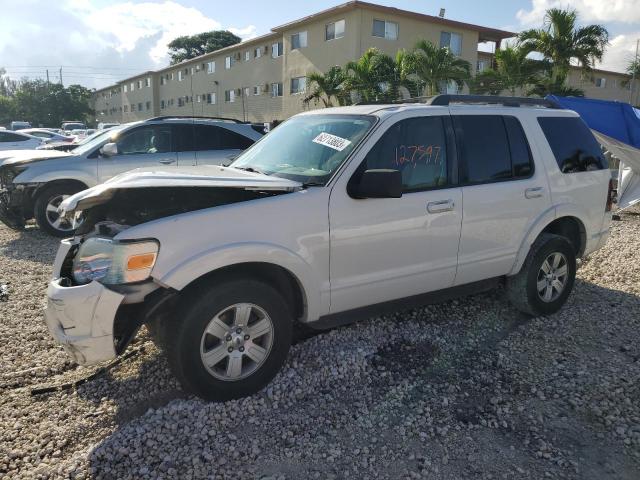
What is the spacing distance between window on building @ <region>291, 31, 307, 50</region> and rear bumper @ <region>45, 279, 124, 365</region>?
27.1 meters

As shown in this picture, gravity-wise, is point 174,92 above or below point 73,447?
above

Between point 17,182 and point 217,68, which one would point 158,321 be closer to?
→ point 17,182

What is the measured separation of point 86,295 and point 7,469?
3.21ft

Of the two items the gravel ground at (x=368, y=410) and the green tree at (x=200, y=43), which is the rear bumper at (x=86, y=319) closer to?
the gravel ground at (x=368, y=410)

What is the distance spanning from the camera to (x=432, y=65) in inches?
733

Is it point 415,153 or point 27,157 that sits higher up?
point 415,153

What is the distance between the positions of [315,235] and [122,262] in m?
1.20

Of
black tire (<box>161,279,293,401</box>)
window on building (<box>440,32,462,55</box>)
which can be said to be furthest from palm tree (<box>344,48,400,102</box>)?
black tire (<box>161,279,293,401</box>)

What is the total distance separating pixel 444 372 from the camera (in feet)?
12.4

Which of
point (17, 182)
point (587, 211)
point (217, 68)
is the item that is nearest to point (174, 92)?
point (217, 68)

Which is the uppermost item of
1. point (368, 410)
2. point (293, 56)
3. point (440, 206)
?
point (293, 56)

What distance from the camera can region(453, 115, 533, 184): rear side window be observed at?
164 inches

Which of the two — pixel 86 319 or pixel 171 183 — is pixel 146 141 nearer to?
pixel 171 183

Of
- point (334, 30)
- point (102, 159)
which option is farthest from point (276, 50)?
point (102, 159)
